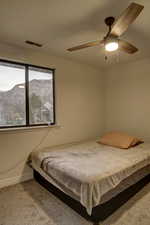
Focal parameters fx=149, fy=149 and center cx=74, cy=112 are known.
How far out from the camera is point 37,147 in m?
2.90

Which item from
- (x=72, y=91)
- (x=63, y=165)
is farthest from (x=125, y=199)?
(x=72, y=91)

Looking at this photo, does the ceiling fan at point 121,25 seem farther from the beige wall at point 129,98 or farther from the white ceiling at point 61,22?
the beige wall at point 129,98

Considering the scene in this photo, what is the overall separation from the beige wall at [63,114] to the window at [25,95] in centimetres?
15

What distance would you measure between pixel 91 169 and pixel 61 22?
1936mm

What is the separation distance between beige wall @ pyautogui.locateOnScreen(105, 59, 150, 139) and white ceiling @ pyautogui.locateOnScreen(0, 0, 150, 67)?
83 centimetres

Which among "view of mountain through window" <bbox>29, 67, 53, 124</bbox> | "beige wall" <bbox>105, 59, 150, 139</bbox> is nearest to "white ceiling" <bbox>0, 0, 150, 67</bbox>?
"view of mountain through window" <bbox>29, 67, 53, 124</bbox>

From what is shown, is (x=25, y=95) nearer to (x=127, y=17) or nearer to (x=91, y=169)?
(x=91, y=169)

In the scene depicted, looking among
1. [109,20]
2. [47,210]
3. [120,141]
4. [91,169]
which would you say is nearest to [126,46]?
[109,20]

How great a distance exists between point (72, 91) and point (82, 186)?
225 cm

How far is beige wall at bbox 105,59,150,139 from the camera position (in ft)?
11.2

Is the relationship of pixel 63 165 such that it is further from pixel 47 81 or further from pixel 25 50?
pixel 25 50

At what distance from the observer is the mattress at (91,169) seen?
63.2 inches

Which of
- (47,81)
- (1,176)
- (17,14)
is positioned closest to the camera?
(17,14)

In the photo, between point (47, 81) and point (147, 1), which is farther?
point (47, 81)
